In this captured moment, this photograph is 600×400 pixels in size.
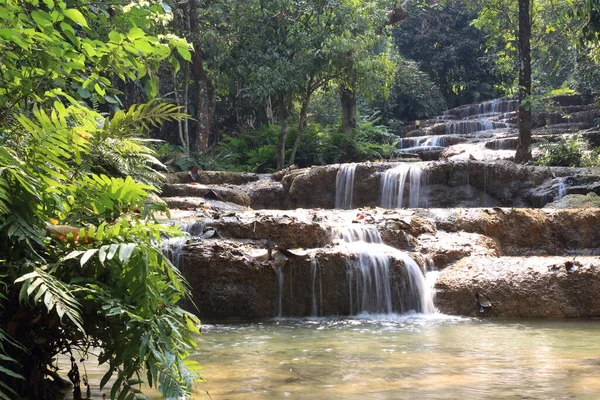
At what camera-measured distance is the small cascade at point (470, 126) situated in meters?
25.7

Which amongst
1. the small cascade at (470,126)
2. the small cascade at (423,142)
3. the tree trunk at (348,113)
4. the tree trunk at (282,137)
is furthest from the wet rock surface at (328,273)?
the small cascade at (470,126)

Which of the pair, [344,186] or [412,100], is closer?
[344,186]

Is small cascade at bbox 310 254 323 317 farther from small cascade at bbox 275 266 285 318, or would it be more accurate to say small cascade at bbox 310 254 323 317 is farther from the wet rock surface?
small cascade at bbox 275 266 285 318

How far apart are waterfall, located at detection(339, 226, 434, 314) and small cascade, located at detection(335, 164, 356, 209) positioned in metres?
6.24

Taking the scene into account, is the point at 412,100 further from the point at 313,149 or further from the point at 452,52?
the point at 313,149

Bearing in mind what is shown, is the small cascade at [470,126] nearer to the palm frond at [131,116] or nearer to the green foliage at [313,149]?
the green foliage at [313,149]

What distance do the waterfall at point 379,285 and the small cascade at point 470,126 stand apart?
18.2m

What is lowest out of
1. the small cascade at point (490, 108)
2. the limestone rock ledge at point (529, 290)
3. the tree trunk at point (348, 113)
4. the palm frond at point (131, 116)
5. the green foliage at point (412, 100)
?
the limestone rock ledge at point (529, 290)

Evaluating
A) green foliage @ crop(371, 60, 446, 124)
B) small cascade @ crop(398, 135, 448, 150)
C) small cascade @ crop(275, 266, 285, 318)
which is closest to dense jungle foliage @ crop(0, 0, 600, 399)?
small cascade @ crop(275, 266, 285, 318)

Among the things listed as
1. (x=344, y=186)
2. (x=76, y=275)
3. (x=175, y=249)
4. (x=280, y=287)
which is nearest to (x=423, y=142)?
(x=344, y=186)

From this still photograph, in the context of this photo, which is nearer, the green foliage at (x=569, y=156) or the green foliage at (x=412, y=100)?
the green foliage at (x=569, y=156)

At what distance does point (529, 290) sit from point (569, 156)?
9833 millimetres

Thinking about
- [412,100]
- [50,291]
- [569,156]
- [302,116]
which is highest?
[412,100]

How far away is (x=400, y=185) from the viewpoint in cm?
1427
